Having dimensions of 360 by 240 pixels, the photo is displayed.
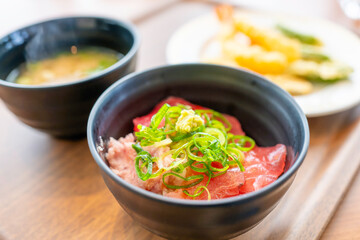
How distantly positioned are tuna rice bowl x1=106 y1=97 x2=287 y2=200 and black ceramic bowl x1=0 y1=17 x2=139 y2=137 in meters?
0.25

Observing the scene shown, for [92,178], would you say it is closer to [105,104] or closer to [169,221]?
[105,104]

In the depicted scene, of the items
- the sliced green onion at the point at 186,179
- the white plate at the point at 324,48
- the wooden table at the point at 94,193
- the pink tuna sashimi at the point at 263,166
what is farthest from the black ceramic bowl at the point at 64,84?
the pink tuna sashimi at the point at 263,166

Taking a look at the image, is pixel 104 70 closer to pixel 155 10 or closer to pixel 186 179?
pixel 186 179

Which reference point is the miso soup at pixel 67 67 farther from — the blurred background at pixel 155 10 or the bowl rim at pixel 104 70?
the blurred background at pixel 155 10

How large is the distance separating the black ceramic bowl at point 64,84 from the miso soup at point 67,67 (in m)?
0.03

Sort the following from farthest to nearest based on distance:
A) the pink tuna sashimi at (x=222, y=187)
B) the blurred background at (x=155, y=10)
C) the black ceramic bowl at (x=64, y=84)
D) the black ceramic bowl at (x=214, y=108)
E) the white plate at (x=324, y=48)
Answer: the blurred background at (x=155, y=10) → the white plate at (x=324, y=48) → the black ceramic bowl at (x=64, y=84) → the pink tuna sashimi at (x=222, y=187) → the black ceramic bowl at (x=214, y=108)

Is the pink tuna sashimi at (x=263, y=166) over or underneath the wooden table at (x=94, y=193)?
over

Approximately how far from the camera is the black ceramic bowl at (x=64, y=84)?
1114 millimetres

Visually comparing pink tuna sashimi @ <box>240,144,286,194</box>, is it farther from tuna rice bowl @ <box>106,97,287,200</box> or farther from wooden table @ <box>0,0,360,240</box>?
wooden table @ <box>0,0,360,240</box>

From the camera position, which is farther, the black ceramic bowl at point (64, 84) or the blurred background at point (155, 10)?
the blurred background at point (155, 10)

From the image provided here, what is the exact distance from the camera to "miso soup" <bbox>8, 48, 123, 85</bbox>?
144 centimetres

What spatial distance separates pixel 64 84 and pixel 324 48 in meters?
1.51

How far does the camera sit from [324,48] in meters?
1.86

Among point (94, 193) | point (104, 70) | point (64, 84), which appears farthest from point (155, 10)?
point (94, 193)
